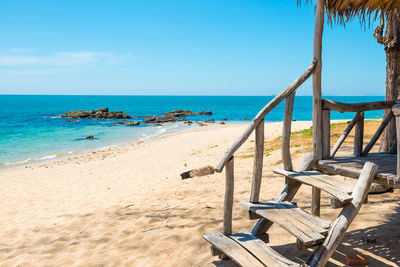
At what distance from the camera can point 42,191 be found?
10008 mm

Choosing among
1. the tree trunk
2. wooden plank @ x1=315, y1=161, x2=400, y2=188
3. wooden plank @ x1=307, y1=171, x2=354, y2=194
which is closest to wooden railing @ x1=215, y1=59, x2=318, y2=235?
wooden plank @ x1=307, y1=171, x2=354, y2=194

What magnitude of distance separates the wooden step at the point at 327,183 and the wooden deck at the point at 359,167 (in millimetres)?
248

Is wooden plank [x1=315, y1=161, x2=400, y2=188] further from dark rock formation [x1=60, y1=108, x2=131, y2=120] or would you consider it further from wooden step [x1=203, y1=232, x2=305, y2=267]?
dark rock formation [x1=60, y1=108, x2=131, y2=120]

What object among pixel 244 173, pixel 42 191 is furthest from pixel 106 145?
pixel 244 173

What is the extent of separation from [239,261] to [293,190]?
1.48 meters

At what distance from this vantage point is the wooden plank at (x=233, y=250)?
3309mm

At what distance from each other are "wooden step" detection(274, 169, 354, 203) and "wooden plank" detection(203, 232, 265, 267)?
114 cm

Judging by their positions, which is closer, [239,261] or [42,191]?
[239,261]

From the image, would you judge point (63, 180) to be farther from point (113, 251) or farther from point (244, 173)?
point (113, 251)

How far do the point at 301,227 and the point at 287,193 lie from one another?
0.98 meters

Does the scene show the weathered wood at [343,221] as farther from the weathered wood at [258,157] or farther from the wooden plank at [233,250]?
the weathered wood at [258,157]

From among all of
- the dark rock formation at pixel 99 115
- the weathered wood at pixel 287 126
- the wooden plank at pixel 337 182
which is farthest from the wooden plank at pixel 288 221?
the dark rock formation at pixel 99 115

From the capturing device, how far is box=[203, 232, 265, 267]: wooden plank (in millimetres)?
3309

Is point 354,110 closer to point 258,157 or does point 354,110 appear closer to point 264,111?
point 264,111
